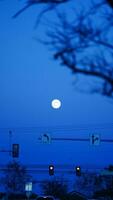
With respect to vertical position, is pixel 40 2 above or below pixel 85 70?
above

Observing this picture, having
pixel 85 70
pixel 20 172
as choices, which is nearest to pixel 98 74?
pixel 85 70

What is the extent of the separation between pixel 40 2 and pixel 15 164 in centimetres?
11464

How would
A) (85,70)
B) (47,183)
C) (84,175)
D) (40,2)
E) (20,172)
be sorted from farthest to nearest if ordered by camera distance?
(47,183) → (84,175) → (20,172) → (85,70) → (40,2)

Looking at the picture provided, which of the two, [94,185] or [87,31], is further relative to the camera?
[94,185]

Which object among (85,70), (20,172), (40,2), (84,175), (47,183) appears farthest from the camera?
(47,183)

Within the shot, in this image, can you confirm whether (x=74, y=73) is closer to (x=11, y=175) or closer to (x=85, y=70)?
(x=85, y=70)

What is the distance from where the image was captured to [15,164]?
12400 cm

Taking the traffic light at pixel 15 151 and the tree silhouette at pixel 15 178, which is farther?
the tree silhouette at pixel 15 178

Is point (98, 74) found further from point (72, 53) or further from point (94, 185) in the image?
point (94, 185)

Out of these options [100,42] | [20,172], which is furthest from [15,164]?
[100,42]

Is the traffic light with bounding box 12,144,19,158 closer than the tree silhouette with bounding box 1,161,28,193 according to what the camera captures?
Yes

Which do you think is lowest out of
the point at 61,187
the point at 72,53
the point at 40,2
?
the point at 61,187

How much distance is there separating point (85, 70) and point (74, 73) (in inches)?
9.0

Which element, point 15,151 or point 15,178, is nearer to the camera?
point 15,151
